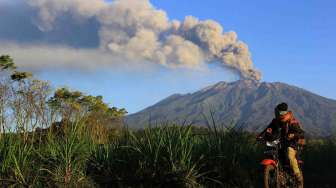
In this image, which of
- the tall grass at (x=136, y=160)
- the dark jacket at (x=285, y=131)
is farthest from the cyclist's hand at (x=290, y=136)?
the tall grass at (x=136, y=160)

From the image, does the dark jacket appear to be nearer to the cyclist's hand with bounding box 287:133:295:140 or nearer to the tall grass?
the cyclist's hand with bounding box 287:133:295:140

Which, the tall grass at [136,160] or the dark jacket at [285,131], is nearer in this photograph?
Result: the dark jacket at [285,131]

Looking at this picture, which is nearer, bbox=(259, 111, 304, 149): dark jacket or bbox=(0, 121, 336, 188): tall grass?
bbox=(259, 111, 304, 149): dark jacket

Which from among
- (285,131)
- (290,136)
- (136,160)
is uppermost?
(285,131)

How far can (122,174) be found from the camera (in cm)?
1291

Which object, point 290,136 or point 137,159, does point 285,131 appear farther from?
point 137,159

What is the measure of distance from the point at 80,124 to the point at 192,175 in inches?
127

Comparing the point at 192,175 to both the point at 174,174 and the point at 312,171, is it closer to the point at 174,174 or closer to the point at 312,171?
the point at 174,174

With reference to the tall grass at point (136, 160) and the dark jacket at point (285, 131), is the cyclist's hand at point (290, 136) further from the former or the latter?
the tall grass at point (136, 160)

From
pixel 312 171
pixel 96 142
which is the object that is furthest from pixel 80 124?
pixel 312 171

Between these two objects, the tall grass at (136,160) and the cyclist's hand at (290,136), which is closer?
the cyclist's hand at (290,136)

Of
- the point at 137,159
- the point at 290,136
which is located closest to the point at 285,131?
the point at 290,136

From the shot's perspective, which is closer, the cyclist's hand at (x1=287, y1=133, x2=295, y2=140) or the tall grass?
the cyclist's hand at (x1=287, y1=133, x2=295, y2=140)

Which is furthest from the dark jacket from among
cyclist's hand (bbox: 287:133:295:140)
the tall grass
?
the tall grass
